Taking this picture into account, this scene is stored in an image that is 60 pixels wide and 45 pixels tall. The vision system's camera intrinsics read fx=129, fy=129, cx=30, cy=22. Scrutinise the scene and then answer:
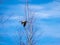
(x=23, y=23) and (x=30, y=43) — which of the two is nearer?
(x=23, y=23)

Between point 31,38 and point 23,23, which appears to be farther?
point 31,38

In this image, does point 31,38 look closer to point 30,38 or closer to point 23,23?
point 30,38

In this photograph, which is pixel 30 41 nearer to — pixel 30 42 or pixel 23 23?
pixel 30 42

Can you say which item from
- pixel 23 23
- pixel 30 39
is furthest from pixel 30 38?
pixel 23 23

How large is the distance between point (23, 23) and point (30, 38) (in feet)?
6.75

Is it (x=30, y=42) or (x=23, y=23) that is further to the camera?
(x=30, y=42)

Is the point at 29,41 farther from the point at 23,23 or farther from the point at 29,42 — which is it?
the point at 23,23

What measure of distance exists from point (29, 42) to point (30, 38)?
396mm

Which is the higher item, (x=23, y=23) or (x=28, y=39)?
Result: (x=23, y=23)

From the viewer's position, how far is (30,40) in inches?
412

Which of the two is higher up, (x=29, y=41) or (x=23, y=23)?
(x=23, y=23)

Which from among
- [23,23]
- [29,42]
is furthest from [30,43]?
[23,23]

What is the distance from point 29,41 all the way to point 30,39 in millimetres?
220

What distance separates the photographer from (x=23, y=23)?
8.89 meters
